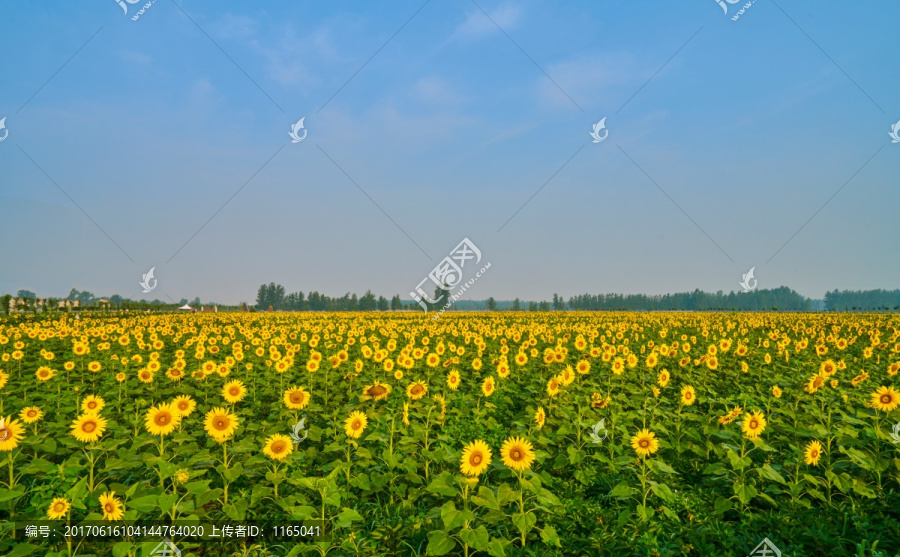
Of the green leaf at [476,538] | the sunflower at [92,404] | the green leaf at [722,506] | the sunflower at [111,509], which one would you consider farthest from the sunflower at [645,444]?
the sunflower at [92,404]

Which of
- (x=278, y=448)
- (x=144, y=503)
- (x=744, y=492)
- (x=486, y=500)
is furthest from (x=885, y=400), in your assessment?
(x=144, y=503)

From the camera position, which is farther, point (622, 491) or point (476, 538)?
point (622, 491)

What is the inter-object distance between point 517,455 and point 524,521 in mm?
545

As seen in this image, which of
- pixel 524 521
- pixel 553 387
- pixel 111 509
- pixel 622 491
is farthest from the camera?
pixel 553 387

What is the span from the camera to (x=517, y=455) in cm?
423

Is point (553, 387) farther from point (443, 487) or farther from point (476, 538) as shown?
point (476, 538)

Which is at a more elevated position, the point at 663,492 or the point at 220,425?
the point at 220,425

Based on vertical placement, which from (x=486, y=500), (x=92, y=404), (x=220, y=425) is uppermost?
(x=92, y=404)

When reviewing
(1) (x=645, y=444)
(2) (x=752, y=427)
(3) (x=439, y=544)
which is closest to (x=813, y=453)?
Answer: (2) (x=752, y=427)

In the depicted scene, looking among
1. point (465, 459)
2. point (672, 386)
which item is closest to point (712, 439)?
point (672, 386)

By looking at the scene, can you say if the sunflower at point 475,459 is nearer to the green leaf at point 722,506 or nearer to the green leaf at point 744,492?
the green leaf at point 722,506

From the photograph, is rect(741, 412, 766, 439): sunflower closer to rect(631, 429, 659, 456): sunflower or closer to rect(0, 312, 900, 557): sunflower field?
rect(0, 312, 900, 557): sunflower field

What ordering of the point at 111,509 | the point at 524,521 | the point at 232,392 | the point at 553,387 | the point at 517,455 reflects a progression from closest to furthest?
the point at 111,509 → the point at 524,521 → the point at 517,455 → the point at 232,392 → the point at 553,387

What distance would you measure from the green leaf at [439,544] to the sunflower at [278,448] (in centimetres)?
187
